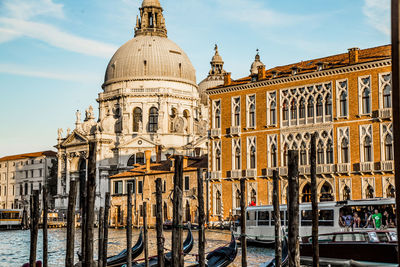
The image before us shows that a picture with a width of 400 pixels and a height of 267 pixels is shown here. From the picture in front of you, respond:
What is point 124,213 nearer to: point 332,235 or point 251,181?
point 251,181

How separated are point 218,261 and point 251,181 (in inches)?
618

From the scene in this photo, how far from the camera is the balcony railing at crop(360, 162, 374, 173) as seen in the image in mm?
25155

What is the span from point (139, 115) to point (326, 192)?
116ft

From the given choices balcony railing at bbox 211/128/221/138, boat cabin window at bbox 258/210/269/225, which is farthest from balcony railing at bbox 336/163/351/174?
balcony railing at bbox 211/128/221/138

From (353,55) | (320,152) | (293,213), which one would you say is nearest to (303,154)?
(320,152)

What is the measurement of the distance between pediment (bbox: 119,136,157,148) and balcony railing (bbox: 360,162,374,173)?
31815 mm

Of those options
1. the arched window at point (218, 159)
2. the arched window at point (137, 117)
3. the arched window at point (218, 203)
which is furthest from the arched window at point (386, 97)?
the arched window at point (137, 117)

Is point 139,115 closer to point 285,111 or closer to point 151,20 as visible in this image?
point 151,20

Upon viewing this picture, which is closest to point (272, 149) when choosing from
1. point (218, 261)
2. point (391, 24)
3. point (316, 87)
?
point (316, 87)

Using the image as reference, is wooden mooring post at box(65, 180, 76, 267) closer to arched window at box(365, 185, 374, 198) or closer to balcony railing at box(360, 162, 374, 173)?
balcony railing at box(360, 162, 374, 173)

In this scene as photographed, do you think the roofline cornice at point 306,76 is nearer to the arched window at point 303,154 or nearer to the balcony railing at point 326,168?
the arched window at point 303,154

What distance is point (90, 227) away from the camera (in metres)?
11.1

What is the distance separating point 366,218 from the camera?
722 inches

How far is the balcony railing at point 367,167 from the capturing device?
25.2 meters
